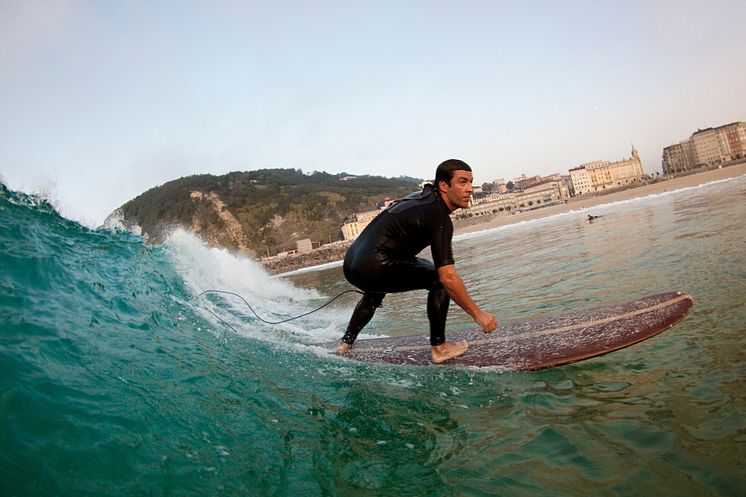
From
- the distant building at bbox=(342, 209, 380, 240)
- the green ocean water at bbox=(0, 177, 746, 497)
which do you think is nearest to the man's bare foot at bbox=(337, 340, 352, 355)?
the green ocean water at bbox=(0, 177, 746, 497)

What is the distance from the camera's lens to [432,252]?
3.97 metres

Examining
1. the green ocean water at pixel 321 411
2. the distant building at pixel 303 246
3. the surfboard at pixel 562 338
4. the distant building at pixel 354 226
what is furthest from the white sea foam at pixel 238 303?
the distant building at pixel 354 226

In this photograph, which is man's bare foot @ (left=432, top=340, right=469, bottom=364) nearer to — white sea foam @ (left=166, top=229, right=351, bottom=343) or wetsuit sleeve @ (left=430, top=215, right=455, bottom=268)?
wetsuit sleeve @ (left=430, top=215, right=455, bottom=268)

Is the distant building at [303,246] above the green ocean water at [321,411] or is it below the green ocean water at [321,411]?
above

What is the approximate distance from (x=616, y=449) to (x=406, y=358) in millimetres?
2350

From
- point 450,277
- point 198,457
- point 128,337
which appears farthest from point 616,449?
point 128,337

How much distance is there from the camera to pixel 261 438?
2635 millimetres

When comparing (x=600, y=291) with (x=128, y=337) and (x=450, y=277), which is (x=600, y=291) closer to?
(x=450, y=277)

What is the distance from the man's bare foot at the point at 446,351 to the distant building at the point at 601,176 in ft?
528

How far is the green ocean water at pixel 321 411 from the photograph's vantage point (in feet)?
6.82

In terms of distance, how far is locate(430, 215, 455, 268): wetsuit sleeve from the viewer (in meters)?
3.80

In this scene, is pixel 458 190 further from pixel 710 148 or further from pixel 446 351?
pixel 710 148

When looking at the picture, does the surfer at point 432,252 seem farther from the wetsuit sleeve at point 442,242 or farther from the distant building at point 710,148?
the distant building at point 710,148

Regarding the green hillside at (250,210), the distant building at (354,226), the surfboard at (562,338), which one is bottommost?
the surfboard at (562,338)
